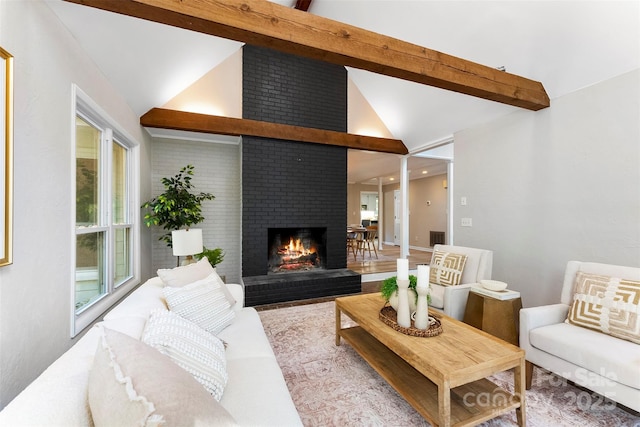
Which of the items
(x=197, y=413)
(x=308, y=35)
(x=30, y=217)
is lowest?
(x=197, y=413)

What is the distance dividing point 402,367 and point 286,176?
2948 millimetres

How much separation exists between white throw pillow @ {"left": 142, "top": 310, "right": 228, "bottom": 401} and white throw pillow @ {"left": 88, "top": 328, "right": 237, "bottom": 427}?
286 mm

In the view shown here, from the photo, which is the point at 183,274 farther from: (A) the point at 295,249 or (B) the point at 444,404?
(A) the point at 295,249

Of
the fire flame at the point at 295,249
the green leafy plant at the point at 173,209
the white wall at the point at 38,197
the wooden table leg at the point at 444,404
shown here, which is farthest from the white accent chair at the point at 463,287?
the green leafy plant at the point at 173,209

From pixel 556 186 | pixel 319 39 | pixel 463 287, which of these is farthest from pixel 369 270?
pixel 319 39

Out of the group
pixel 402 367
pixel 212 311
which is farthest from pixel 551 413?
pixel 212 311

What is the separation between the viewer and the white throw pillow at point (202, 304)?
1639 mm

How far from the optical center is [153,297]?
1729 millimetres

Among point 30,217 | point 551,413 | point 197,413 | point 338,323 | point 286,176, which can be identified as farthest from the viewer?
point 286,176

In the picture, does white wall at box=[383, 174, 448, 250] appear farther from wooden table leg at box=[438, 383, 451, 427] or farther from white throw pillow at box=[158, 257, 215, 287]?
white throw pillow at box=[158, 257, 215, 287]

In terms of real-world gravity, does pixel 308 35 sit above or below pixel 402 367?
above

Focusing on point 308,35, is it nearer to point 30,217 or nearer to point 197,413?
point 30,217

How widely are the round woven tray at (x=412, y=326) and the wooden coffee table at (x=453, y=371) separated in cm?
3

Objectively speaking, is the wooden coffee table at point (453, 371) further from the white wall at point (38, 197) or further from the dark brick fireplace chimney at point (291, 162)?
the dark brick fireplace chimney at point (291, 162)
